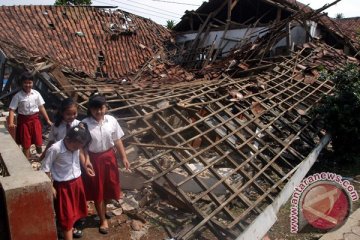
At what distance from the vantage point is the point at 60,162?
2.96m

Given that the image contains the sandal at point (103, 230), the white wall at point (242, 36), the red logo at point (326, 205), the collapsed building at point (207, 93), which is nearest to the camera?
the sandal at point (103, 230)

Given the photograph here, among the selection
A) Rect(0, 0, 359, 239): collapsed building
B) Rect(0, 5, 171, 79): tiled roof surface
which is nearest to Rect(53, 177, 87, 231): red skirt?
Rect(0, 0, 359, 239): collapsed building

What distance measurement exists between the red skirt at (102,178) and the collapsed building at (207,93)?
49 centimetres

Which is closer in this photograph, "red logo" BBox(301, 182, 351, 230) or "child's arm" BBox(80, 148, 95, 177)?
"child's arm" BBox(80, 148, 95, 177)

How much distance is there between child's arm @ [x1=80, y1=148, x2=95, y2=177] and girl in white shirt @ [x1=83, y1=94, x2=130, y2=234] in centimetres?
9

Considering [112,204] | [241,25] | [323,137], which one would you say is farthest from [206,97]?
[241,25]

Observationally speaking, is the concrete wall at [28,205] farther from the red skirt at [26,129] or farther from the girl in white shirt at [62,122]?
the red skirt at [26,129]

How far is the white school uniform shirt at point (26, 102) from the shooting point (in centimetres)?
467

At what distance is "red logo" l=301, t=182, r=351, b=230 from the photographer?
3824mm

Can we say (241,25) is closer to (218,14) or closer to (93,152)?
(218,14)

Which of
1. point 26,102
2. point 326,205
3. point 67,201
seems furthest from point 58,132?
point 326,205

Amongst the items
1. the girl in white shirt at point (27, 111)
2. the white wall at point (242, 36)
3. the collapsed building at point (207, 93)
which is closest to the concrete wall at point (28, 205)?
the collapsed building at point (207, 93)

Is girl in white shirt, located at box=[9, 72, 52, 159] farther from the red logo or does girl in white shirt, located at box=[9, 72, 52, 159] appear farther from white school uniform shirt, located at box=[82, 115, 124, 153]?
the red logo

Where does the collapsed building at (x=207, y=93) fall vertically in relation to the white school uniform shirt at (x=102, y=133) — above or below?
below
